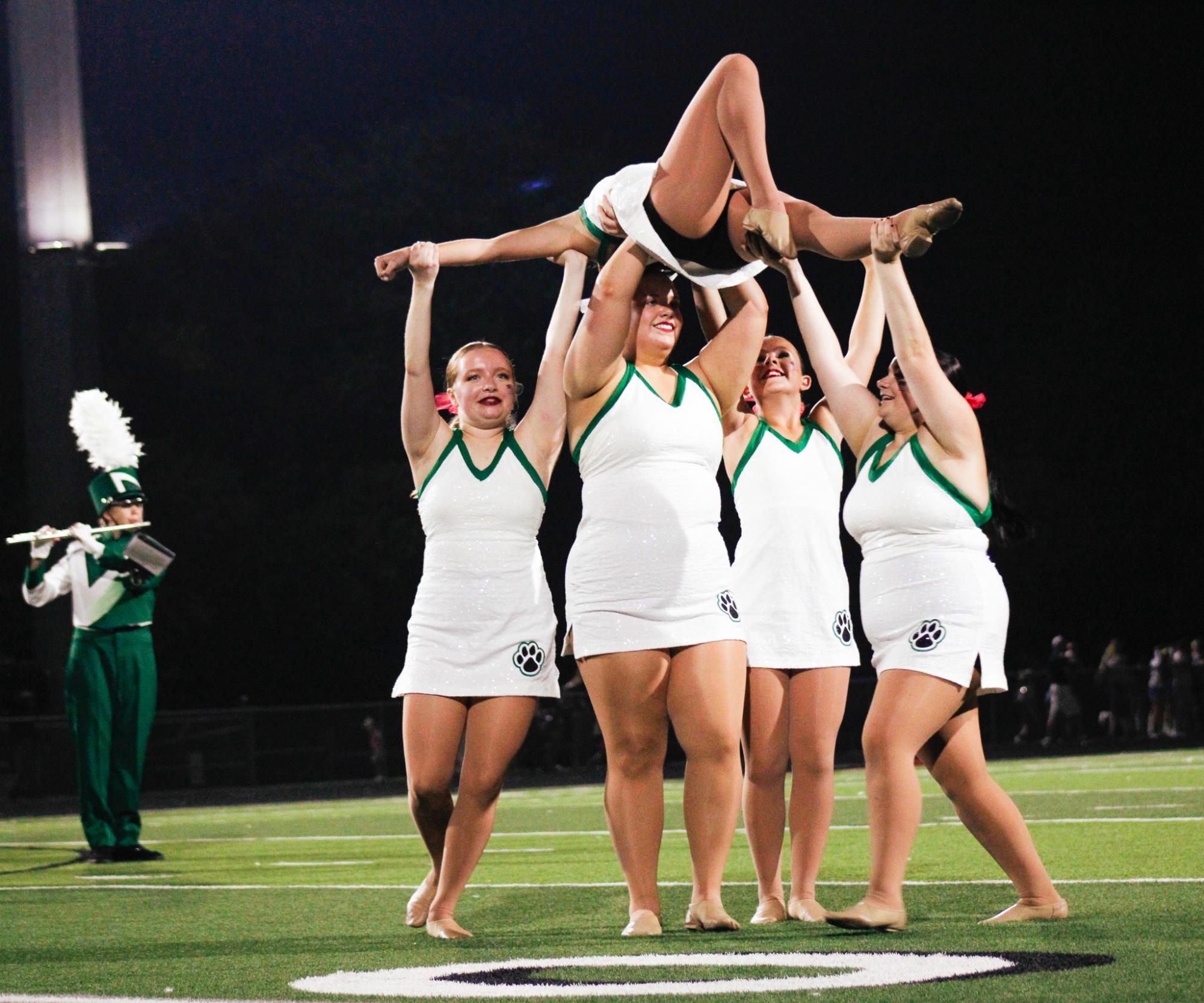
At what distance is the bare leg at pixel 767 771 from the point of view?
19.5 ft

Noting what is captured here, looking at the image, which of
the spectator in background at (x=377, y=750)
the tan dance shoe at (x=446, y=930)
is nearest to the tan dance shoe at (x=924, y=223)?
the tan dance shoe at (x=446, y=930)

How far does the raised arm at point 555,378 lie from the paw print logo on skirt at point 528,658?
1.90 feet

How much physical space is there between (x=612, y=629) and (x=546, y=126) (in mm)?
29591

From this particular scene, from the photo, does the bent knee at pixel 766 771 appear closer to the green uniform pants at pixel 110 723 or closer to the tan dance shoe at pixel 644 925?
the tan dance shoe at pixel 644 925

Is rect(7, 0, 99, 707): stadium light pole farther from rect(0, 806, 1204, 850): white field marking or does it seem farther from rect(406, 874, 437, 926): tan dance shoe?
rect(406, 874, 437, 926): tan dance shoe

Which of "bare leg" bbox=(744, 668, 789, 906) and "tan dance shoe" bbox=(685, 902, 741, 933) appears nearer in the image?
"tan dance shoe" bbox=(685, 902, 741, 933)

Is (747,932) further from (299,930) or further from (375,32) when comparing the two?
(375,32)

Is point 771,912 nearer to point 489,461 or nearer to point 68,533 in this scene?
point 489,461

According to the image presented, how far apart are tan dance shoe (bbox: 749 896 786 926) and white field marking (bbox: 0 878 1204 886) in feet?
2.94

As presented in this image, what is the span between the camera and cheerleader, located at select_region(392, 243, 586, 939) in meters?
5.84

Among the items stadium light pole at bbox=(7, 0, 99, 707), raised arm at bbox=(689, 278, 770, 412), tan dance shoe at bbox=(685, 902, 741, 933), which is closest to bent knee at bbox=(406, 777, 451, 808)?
tan dance shoe at bbox=(685, 902, 741, 933)

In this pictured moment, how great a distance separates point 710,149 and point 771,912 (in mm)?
2458

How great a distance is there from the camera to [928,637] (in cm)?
535

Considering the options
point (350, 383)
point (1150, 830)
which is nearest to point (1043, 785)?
point (1150, 830)
